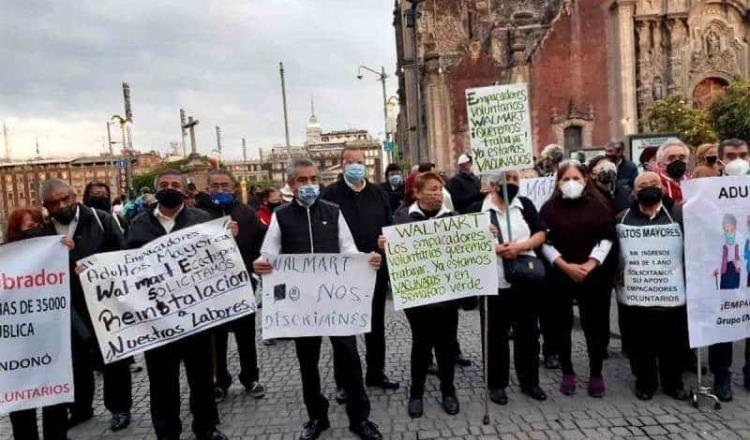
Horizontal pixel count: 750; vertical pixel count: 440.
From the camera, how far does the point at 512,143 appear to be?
17.3ft

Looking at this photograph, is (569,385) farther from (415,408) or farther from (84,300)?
(84,300)

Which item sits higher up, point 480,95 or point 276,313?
point 480,95

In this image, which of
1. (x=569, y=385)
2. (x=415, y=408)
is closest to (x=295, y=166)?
(x=415, y=408)

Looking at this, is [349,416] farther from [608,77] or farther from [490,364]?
[608,77]

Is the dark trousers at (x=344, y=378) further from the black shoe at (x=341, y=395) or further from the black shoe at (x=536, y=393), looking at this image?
the black shoe at (x=536, y=393)

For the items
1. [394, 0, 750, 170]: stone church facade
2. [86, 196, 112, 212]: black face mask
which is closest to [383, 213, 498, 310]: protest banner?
[86, 196, 112, 212]: black face mask

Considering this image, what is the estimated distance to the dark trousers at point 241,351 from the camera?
5.87m

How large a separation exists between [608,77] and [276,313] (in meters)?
35.1

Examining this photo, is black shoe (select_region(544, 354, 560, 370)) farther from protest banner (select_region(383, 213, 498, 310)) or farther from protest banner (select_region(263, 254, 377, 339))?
protest banner (select_region(263, 254, 377, 339))

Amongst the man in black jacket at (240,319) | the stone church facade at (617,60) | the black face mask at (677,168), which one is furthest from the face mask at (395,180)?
the stone church facade at (617,60)

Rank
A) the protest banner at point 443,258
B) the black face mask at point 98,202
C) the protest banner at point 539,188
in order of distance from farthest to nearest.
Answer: the protest banner at point 539,188 < the black face mask at point 98,202 < the protest banner at point 443,258

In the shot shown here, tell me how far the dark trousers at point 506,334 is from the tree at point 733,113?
24.4 m

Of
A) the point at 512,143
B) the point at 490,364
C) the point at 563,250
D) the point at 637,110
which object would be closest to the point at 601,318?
the point at 563,250

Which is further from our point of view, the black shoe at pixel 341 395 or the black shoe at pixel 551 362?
the black shoe at pixel 551 362
